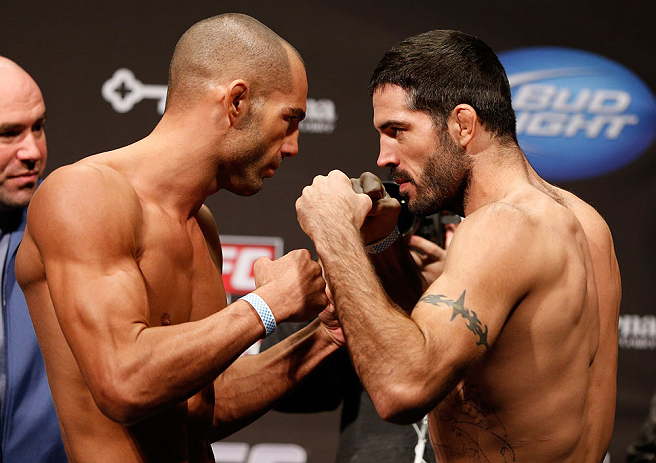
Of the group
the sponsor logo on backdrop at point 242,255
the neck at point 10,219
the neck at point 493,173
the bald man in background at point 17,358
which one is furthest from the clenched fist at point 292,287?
the sponsor logo on backdrop at point 242,255

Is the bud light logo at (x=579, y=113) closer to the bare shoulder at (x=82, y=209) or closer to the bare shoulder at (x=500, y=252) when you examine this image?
the bare shoulder at (x=500, y=252)

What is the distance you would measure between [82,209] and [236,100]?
43cm

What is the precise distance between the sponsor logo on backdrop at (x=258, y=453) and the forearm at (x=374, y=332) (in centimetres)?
177

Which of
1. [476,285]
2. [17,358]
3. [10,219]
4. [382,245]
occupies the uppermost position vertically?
[476,285]

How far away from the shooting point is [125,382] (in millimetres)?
1175

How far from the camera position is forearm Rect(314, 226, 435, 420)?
3.86 ft

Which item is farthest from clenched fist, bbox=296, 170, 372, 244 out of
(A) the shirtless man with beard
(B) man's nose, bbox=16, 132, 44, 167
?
(B) man's nose, bbox=16, 132, 44, 167

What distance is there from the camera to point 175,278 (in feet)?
4.67

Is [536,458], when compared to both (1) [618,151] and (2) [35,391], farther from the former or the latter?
(1) [618,151]

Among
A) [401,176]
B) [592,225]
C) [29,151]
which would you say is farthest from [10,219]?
[592,225]

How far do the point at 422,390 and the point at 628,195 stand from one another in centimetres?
220

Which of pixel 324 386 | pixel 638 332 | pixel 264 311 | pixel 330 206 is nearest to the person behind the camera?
pixel 264 311

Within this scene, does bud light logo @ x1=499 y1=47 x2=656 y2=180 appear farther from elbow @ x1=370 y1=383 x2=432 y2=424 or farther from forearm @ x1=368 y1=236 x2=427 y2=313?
elbow @ x1=370 y1=383 x2=432 y2=424

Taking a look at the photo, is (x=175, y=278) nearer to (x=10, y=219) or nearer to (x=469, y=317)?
(x=469, y=317)
